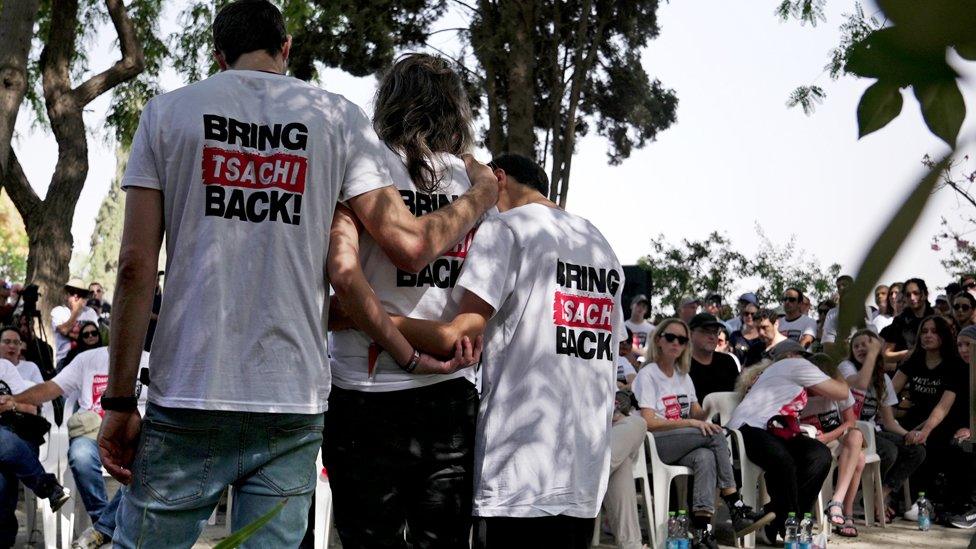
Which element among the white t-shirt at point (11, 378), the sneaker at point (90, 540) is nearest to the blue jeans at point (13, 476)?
the sneaker at point (90, 540)

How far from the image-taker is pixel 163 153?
94.0 inches

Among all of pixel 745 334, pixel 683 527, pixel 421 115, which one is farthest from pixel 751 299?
pixel 421 115

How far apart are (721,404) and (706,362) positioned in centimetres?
51

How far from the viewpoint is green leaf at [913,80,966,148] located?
1.09ft

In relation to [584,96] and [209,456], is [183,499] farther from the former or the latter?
[584,96]

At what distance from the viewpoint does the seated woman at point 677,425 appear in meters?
8.59

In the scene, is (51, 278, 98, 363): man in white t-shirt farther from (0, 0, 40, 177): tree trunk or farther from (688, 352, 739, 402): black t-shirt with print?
(688, 352, 739, 402): black t-shirt with print

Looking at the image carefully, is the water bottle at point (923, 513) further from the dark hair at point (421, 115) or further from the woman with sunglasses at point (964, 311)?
the dark hair at point (421, 115)

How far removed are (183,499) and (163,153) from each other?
2.26ft

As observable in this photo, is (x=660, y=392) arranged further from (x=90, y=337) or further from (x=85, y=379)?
(x=90, y=337)

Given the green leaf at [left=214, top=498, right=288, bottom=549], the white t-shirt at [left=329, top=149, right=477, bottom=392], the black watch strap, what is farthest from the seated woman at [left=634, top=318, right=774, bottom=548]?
the green leaf at [left=214, top=498, right=288, bottom=549]

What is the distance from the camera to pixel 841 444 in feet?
32.4

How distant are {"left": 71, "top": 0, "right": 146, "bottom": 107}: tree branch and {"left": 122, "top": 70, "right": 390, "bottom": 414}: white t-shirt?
34.8 feet

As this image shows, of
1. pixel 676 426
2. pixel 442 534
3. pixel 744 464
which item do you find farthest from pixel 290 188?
pixel 744 464
